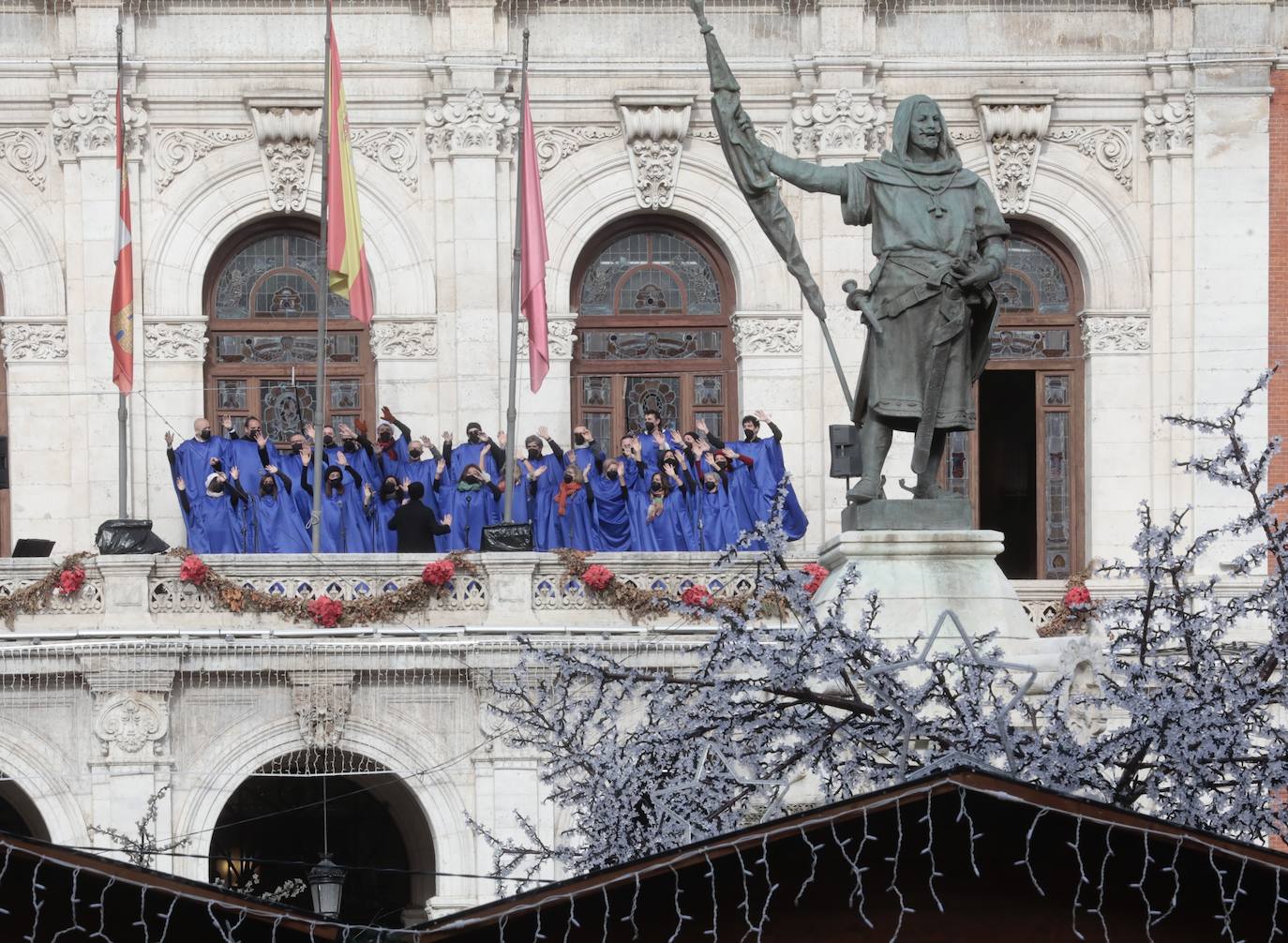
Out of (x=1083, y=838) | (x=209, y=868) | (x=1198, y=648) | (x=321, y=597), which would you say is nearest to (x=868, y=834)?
(x=1083, y=838)

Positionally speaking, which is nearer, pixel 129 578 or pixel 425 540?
pixel 129 578

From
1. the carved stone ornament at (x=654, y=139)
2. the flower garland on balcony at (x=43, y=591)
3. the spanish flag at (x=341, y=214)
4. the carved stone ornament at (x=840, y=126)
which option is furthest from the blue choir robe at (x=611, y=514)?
the carved stone ornament at (x=840, y=126)

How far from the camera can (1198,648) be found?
12359mm

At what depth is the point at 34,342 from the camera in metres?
34.2

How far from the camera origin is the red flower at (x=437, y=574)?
27547 mm

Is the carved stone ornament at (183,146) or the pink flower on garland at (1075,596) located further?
the carved stone ornament at (183,146)

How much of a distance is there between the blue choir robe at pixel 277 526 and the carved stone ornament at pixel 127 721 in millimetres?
3128

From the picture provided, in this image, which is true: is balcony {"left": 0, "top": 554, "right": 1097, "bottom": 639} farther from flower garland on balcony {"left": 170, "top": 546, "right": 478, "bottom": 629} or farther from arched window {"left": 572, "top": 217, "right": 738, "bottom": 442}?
arched window {"left": 572, "top": 217, "right": 738, "bottom": 442}

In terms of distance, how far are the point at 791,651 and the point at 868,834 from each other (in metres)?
2.30

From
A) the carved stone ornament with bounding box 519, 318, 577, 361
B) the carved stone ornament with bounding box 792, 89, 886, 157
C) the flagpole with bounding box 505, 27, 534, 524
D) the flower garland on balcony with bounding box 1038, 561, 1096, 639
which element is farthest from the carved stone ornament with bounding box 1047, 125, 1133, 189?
the flower garland on balcony with bounding box 1038, 561, 1096, 639

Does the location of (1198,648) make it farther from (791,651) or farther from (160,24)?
(160,24)

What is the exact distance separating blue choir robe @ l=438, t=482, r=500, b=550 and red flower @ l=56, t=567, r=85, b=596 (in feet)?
15.0

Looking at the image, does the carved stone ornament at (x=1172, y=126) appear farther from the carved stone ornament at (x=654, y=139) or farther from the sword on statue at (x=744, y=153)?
the sword on statue at (x=744, y=153)

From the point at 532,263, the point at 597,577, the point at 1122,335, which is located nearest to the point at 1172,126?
the point at 1122,335
